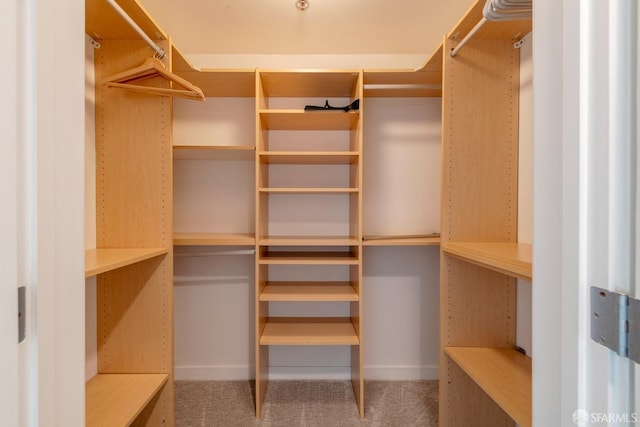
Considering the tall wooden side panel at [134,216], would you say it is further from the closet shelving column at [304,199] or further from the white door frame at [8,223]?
the white door frame at [8,223]

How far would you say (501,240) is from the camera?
5.35ft

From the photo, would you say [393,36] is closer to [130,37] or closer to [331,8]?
[331,8]

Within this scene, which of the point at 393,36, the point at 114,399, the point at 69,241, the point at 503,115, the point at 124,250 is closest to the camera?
the point at 69,241

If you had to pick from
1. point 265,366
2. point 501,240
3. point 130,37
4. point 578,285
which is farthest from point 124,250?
point 501,240

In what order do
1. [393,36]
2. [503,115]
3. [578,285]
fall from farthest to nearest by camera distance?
[393,36], [503,115], [578,285]

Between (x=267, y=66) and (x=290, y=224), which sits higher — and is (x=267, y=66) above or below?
above

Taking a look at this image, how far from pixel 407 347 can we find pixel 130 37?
2478 mm

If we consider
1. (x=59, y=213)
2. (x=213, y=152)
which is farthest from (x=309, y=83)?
(x=59, y=213)

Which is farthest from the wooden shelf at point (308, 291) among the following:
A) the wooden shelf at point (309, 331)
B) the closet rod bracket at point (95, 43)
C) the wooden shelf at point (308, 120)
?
the closet rod bracket at point (95, 43)

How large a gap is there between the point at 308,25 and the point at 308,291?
1614 millimetres

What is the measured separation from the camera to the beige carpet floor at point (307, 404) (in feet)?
6.22

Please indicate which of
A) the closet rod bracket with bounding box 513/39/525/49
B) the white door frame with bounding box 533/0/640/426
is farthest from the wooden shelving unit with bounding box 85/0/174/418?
the closet rod bracket with bounding box 513/39/525/49

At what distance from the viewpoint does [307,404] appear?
6.70 ft

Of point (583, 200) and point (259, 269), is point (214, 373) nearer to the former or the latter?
point (259, 269)
